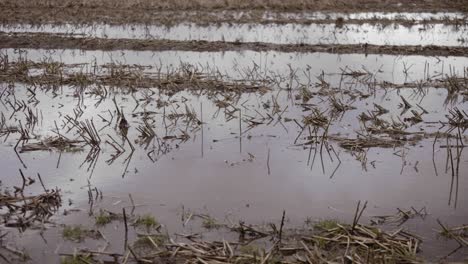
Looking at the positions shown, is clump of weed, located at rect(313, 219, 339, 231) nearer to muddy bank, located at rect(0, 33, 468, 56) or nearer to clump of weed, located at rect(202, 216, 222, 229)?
clump of weed, located at rect(202, 216, 222, 229)

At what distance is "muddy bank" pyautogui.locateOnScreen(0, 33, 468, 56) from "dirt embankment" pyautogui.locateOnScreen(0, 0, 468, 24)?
319 centimetres

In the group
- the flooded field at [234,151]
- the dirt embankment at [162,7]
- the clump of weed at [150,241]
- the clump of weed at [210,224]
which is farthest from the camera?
the dirt embankment at [162,7]

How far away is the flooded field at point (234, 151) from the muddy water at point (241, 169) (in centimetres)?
3

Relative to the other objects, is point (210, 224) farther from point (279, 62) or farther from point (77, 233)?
point (279, 62)

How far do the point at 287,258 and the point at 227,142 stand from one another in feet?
11.0

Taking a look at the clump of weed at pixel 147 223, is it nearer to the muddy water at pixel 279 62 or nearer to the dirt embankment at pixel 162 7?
the muddy water at pixel 279 62

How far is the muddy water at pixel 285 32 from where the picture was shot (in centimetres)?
1466

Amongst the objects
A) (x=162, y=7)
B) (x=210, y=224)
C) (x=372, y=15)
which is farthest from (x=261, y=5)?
(x=210, y=224)

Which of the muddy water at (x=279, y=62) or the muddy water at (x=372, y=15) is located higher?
the muddy water at (x=372, y=15)

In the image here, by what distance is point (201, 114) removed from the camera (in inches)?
353

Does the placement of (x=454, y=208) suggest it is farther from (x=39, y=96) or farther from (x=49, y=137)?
(x=39, y=96)

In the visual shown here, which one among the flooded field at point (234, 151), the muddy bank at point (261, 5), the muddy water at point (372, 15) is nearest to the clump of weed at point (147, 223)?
the flooded field at point (234, 151)

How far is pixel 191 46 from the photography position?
13766mm

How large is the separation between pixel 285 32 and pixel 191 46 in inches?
136
